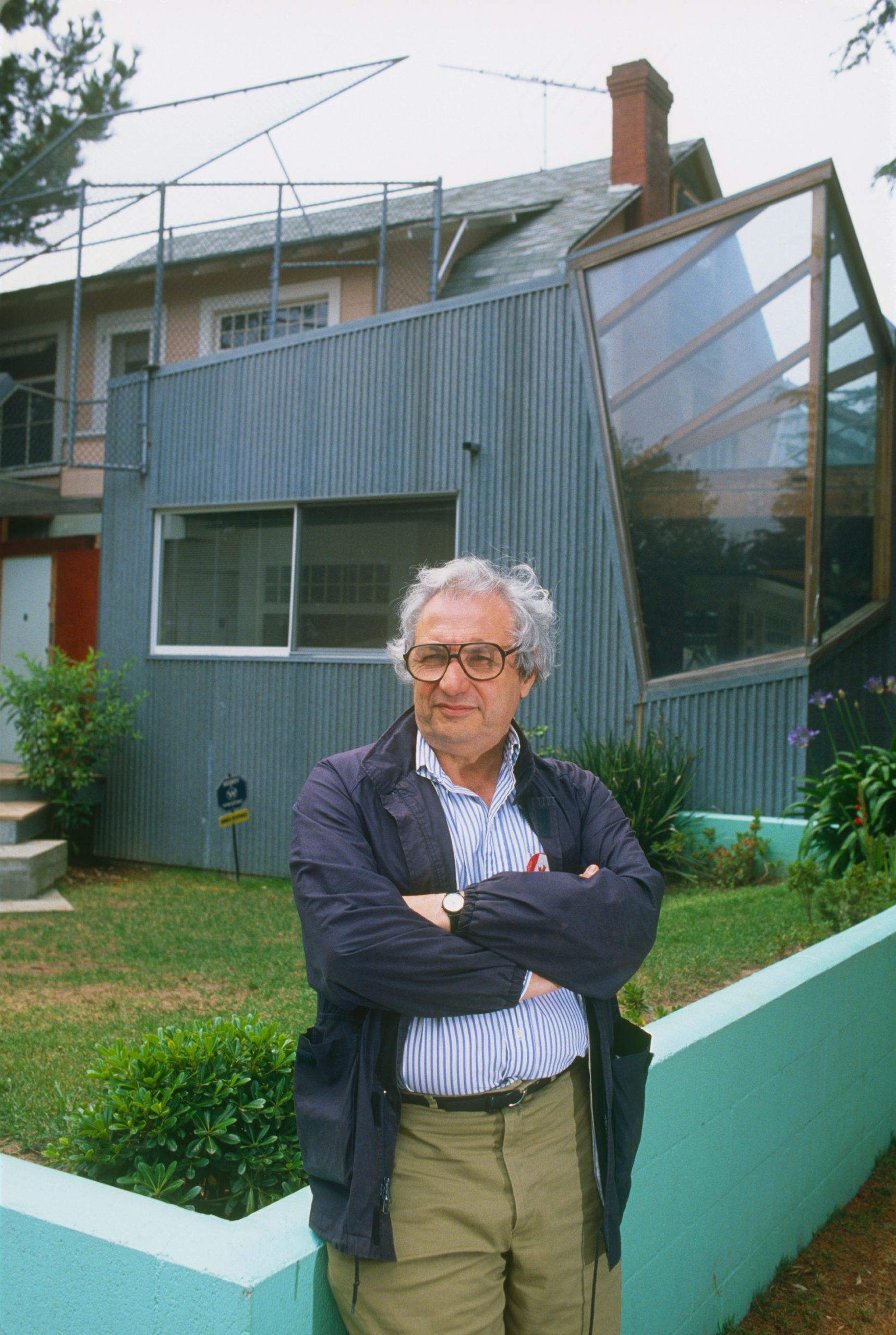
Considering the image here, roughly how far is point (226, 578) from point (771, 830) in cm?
537

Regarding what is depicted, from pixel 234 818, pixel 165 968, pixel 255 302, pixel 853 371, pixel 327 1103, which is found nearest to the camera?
pixel 327 1103

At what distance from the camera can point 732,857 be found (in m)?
7.14

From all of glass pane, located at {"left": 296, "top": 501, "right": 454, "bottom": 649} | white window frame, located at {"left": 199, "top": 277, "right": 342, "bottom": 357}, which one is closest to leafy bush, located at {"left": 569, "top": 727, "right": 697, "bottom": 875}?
glass pane, located at {"left": 296, "top": 501, "right": 454, "bottom": 649}

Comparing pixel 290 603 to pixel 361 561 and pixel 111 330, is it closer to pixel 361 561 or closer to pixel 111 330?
pixel 361 561

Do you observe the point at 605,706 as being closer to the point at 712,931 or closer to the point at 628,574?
the point at 628,574

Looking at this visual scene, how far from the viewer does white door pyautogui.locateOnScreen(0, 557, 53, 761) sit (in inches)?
505

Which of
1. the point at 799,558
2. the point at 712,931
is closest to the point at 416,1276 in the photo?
the point at 712,931

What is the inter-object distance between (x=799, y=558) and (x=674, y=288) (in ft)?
6.94

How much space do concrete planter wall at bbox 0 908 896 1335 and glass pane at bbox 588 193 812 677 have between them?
3.48m

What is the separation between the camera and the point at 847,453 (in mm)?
7836

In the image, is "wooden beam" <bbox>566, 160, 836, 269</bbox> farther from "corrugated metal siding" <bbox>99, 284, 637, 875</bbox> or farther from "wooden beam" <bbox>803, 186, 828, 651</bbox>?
"corrugated metal siding" <bbox>99, 284, 637, 875</bbox>

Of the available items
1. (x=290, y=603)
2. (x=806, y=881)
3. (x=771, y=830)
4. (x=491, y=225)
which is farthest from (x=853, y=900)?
(x=491, y=225)

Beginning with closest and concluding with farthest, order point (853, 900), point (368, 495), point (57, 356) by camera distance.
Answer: point (853, 900) < point (368, 495) < point (57, 356)

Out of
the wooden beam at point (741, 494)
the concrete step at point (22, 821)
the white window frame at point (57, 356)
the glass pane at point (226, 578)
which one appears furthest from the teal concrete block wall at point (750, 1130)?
the white window frame at point (57, 356)
